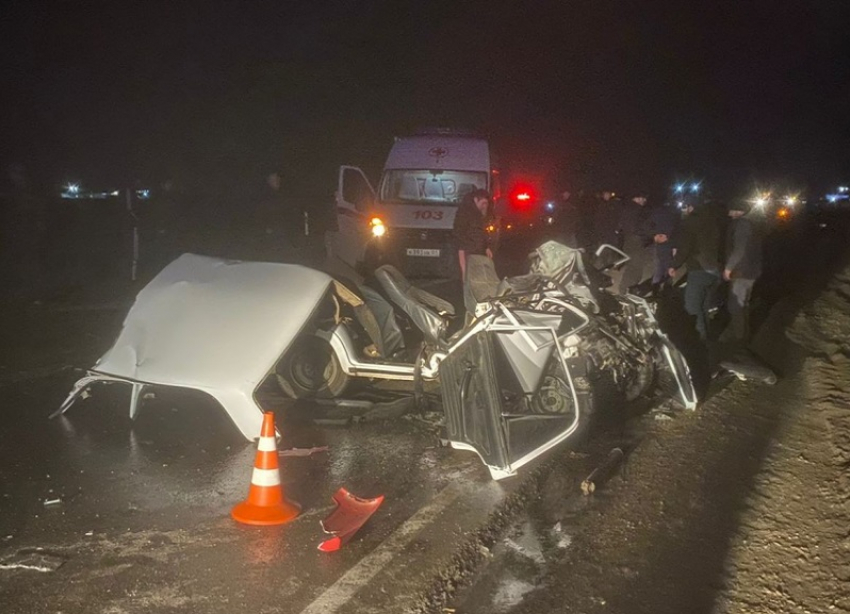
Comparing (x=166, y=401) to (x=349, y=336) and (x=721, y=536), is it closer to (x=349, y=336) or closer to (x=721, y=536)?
(x=349, y=336)

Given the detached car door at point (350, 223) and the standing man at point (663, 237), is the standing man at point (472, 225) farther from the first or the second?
the detached car door at point (350, 223)

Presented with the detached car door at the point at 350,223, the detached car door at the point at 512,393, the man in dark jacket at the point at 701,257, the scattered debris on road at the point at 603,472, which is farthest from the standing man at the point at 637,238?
the scattered debris on road at the point at 603,472

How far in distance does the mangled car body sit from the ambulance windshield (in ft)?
27.3

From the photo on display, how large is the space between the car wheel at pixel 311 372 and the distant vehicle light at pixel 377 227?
7.65 metres

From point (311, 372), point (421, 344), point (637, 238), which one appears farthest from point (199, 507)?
point (637, 238)

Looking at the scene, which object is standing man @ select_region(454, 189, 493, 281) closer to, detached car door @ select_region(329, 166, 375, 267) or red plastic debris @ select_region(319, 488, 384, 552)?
detached car door @ select_region(329, 166, 375, 267)

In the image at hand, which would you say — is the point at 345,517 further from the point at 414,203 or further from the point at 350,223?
the point at 414,203

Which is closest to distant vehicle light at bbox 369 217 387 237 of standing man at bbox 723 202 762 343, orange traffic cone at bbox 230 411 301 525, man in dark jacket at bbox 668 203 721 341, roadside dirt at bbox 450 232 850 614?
man in dark jacket at bbox 668 203 721 341

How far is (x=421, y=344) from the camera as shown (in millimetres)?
7227

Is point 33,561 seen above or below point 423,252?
A: below

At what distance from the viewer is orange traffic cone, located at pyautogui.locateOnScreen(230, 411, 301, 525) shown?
477 cm

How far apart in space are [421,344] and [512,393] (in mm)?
1224

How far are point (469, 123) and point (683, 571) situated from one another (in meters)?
43.4

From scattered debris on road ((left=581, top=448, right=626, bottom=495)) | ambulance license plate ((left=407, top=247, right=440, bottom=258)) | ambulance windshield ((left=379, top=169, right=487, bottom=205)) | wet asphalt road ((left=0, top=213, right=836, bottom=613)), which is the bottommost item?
wet asphalt road ((left=0, top=213, right=836, bottom=613))
